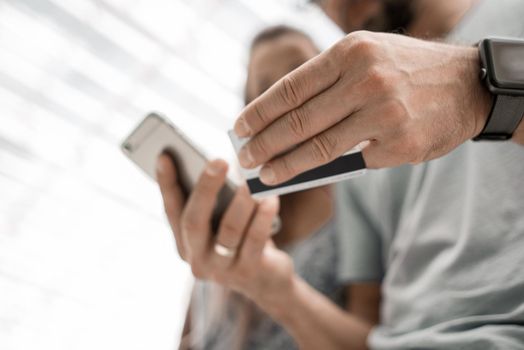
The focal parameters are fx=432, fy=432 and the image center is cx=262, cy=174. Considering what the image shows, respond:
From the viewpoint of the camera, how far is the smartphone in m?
0.85

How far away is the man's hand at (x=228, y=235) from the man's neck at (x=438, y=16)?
0.54m

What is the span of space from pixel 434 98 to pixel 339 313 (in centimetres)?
69

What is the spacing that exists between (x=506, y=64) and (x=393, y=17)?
2.80 feet

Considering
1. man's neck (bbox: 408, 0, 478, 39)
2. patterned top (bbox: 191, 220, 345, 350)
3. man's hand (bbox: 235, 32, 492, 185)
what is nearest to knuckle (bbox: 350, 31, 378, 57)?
man's hand (bbox: 235, 32, 492, 185)

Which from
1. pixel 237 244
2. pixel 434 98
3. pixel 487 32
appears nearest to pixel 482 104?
pixel 434 98

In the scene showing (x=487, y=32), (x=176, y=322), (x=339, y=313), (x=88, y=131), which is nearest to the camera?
(x=487, y=32)

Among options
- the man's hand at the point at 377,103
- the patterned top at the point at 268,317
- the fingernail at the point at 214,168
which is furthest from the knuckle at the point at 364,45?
the patterned top at the point at 268,317

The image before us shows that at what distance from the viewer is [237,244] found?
2.83 ft

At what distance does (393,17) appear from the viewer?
128 cm

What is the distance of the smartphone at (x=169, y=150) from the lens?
851 millimetres

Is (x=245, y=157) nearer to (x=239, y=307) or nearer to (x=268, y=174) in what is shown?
(x=268, y=174)

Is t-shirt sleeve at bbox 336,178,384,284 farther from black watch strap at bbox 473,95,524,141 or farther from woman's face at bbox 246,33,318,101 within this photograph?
black watch strap at bbox 473,95,524,141

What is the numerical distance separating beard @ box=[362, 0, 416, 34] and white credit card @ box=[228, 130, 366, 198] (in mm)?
759

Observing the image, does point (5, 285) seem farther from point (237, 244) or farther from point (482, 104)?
point (482, 104)
